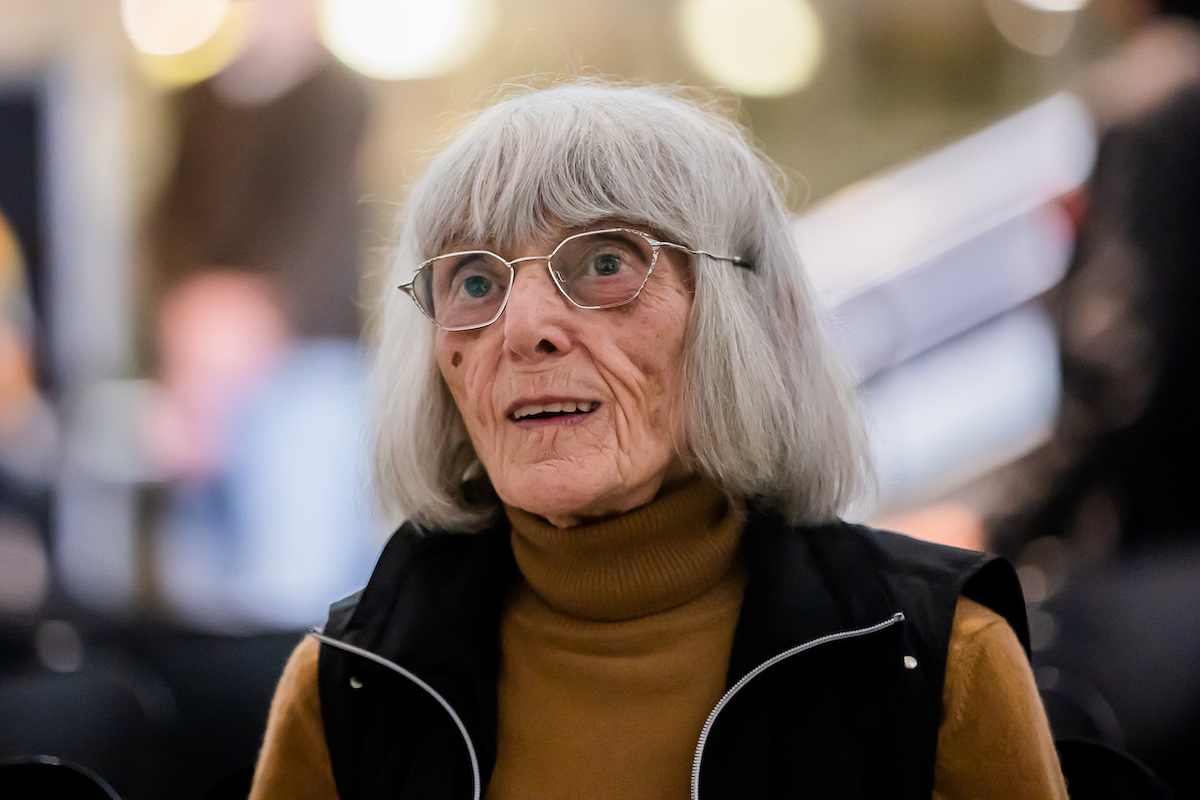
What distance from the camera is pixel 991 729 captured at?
128cm

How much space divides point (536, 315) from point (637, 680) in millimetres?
529

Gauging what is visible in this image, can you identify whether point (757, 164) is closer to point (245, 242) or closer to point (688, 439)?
point (688, 439)

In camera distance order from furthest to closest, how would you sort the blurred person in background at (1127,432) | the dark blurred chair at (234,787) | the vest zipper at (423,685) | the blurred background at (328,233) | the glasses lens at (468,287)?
1. the blurred background at (328,233)
2. the blurred person in background at (1127,432)
3. the dark blurred chair at (234,787)
4. the glasses lens at (468,287)
5. the vest zipper at (423,685)

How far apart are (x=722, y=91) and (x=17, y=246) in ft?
9.02

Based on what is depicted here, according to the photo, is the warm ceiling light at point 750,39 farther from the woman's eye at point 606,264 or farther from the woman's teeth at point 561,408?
the woman's teeth at point 561,408

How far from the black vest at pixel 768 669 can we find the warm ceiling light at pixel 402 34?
278 centimetres

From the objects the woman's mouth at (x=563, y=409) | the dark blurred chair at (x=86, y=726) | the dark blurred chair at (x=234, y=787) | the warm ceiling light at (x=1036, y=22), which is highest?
the warm ceiling light at (x=1036, y=22)

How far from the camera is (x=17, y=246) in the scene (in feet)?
12.5

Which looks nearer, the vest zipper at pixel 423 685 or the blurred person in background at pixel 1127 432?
the vest zipper at pixel 423 685

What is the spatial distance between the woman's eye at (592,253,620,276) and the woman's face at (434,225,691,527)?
0.18 feet

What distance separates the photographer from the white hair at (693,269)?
1.43 m

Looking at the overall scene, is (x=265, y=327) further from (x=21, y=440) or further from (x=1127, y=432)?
(x=1127, y=432)

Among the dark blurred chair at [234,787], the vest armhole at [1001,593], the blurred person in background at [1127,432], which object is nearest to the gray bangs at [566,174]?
the vest armhole at [1001,593]

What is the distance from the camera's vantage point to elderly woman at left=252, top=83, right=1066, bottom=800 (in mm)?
1308
